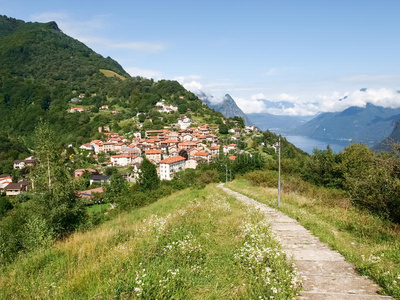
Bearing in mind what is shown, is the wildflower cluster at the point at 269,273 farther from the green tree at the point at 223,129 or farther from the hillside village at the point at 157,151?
the green tree at the point at 223,129

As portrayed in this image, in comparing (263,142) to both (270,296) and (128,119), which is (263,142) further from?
(270,296)

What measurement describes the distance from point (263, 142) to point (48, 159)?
250ft

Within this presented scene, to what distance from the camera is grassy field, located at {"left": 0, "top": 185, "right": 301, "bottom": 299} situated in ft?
12.2

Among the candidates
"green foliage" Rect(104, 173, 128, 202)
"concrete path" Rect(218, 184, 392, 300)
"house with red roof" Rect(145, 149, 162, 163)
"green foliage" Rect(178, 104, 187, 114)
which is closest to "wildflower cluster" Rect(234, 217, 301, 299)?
"concrete path" Rect(218, 184, 392, 300)

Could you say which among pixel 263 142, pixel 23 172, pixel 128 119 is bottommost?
pixel 23 172

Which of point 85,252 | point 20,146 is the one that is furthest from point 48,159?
point 20,146

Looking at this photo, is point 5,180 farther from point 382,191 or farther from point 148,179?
point 382,191

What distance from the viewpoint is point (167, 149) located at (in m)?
82.8

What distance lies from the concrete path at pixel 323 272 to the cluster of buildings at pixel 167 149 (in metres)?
62.5

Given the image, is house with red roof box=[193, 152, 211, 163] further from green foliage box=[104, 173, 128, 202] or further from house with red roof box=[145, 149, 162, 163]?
green foliage box=[104, 173, 128, 202]

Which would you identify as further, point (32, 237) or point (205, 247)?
point (32, 237)

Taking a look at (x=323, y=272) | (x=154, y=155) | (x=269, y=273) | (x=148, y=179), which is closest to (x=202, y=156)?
(x=154, y=155)

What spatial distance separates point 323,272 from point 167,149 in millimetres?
79336

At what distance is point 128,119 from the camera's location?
4564 inches
